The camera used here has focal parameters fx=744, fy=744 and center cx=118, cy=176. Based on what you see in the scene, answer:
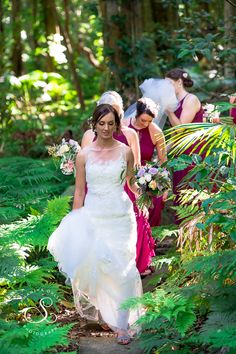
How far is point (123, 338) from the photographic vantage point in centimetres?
646

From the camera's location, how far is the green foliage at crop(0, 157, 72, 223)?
906 cm

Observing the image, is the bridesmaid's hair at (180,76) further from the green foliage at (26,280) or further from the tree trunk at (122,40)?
the tree trunk at (122,40)

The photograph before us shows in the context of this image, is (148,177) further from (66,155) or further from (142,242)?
(66,155)

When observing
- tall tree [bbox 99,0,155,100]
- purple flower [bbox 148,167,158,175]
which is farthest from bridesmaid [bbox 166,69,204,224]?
tall tree [bbox 99,0,155,100]

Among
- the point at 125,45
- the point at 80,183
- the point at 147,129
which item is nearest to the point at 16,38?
the point at 125,45

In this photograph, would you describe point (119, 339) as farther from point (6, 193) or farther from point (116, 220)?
point (6, 193)

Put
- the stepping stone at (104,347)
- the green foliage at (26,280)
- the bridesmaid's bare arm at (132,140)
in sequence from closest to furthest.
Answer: the green foliage at (26,280)
the stepping stone at (104,347)
the bridesmaid's bare arm at (132,140)

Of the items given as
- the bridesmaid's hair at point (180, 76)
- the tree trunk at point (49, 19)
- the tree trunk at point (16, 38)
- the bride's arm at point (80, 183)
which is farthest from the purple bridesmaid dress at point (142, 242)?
the tree trunk at point (49, 19)

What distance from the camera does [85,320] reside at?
7.14 metres

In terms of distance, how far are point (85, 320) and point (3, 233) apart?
1170mm

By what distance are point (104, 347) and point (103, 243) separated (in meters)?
0.90

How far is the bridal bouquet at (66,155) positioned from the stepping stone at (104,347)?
6.30 feet

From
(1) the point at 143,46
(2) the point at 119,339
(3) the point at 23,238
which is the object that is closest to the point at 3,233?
(3) the point at 23,238

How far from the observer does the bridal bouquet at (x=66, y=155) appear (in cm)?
778
